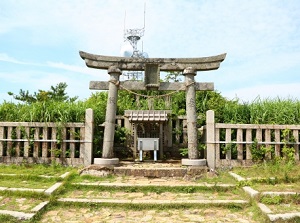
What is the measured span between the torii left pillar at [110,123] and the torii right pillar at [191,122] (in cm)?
216

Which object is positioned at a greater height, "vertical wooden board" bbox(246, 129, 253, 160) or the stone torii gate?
the stone torii gate

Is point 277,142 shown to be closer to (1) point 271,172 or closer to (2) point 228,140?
(1) point 271,172

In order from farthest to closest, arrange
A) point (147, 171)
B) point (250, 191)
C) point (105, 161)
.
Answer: point (105, 161) < point (147, 171) < point (250, 191)

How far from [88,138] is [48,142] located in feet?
4.48

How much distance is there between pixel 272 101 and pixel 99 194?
7354 mm

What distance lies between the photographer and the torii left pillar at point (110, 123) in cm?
807

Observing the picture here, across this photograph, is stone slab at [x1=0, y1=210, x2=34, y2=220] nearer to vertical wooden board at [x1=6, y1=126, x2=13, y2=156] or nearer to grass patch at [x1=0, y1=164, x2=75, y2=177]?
grass patch at [x1=0, y1=164, x2=75, y2=177]

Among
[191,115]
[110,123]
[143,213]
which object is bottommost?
[143,213]

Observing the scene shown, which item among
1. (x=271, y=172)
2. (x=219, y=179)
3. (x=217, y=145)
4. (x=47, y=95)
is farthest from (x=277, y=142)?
(x=47, y=95)

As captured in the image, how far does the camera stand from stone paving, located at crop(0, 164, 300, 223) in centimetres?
496

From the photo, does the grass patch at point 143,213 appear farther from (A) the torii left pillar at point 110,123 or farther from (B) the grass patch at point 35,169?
(A) the torii left pillar at point 110,123

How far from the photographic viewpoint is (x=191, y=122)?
8.27m

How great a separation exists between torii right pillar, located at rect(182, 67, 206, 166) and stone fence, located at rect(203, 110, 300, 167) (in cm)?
46

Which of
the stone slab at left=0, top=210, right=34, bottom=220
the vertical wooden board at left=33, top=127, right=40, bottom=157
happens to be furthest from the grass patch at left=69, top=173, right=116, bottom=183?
the stone slab at left=0, top=210, right=34, bottom=220
